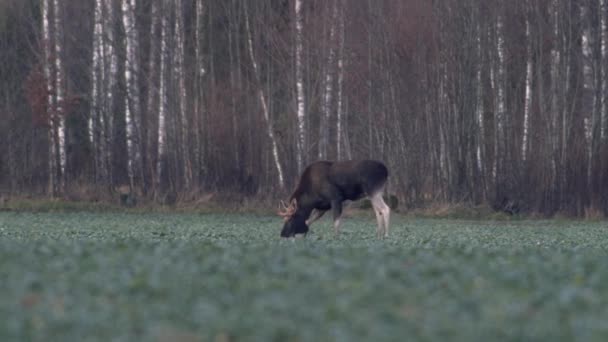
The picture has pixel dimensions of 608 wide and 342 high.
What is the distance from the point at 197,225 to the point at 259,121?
13466 mm

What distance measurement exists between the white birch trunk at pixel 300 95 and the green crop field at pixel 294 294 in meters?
22.8

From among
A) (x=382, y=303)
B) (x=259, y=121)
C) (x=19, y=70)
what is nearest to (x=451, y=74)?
(x=259, y=121)

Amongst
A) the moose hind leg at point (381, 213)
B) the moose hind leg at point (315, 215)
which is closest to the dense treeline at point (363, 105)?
the moose hind leg at point (315, 215)

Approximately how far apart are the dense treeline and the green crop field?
2149 centimetres

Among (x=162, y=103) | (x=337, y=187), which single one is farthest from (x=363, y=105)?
(x=337, y=187)

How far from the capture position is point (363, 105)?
39000 mm

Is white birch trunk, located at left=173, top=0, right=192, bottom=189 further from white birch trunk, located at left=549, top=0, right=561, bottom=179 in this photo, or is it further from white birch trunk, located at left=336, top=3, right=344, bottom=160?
white birch trunk, located at left=549, top=0, right=561, bottom=179

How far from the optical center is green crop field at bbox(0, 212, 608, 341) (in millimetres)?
7652

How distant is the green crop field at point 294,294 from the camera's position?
7652mm

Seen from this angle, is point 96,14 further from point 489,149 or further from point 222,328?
point 222,328

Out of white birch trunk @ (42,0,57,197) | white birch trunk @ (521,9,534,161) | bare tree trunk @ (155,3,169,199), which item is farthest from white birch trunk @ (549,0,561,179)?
white birch trunk @ (42,0,57,197)

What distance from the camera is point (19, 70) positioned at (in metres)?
48.5

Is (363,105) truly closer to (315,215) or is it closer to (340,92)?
(340,92)

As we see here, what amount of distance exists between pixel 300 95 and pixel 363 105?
181cm
